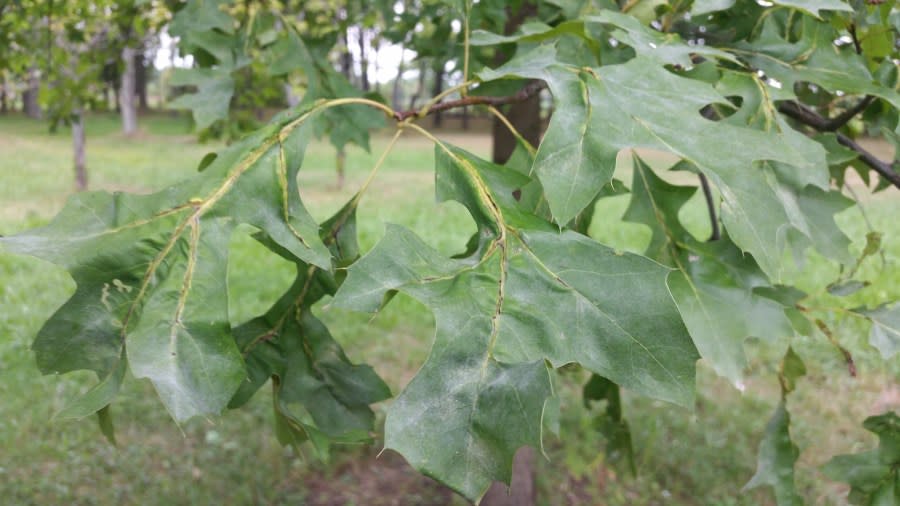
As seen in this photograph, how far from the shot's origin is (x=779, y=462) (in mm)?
1643

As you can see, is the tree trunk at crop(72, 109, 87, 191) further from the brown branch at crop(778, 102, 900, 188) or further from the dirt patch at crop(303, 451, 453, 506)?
the brown branch at crop(778, 102, 900, 188)

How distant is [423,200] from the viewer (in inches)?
412

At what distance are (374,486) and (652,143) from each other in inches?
114

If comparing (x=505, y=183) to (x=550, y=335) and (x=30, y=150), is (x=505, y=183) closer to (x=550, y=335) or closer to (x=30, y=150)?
(x=550, y=335)

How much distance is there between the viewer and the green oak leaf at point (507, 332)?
2.65 feet

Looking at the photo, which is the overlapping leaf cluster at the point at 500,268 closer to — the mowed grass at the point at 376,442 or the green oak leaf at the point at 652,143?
the green oak leaf at the point at 652,143

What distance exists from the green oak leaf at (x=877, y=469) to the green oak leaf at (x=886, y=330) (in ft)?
0.85

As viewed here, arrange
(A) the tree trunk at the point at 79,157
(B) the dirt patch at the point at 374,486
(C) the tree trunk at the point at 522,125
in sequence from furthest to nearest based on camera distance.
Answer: (A) the tree trunk at the point at 79,157
(B) the dirt patch at the point at 374,486
(C) the tree trunk at the point at 522,125

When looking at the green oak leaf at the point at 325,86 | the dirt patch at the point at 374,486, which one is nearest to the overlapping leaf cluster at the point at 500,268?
the green oak leaf at the point at 325,86

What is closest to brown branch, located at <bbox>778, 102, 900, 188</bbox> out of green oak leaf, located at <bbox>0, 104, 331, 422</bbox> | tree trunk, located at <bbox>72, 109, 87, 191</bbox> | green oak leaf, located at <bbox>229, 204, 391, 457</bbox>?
green oak leaf, located at <bbox>229, 204, 391, 457</bbox>

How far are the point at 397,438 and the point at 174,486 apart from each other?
9.62ft

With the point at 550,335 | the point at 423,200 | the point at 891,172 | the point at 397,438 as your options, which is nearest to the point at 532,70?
the point at 550,335

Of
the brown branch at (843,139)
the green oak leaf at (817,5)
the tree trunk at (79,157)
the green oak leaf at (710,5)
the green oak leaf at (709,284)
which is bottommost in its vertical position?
the tree trunk at (79,157)

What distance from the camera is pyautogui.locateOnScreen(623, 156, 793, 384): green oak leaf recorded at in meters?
1.14
